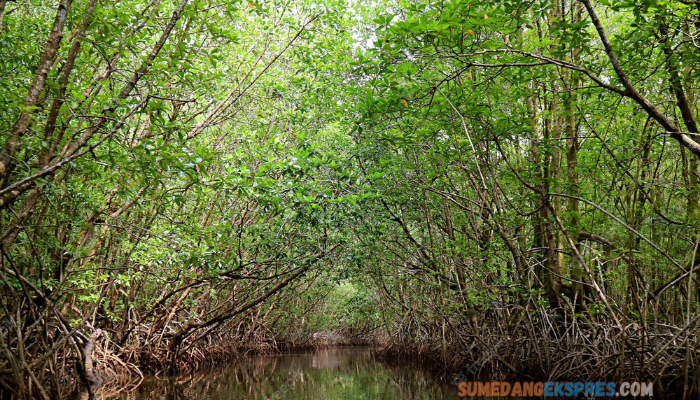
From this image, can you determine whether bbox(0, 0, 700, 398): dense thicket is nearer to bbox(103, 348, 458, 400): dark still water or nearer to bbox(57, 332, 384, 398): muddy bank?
bbox(57, 332, 384, 398): muddy bank

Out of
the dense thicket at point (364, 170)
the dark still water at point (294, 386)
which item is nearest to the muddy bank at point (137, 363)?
the dense thicket at point (364, 170)

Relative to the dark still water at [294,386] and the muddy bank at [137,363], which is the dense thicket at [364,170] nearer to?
the muddy bank at [137,363]

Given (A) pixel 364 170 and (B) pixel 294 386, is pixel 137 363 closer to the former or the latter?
(B) pixel 294 386

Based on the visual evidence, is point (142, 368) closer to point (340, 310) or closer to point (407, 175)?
point (407, 175)

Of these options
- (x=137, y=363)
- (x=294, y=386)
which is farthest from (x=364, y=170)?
(x=137, y=363)

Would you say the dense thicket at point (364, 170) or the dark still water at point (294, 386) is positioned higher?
the dense thicket at point (364, 170)

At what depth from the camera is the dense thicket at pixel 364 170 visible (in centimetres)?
345

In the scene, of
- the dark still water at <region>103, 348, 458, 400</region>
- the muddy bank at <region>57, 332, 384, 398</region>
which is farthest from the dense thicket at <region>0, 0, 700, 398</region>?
the dark still water at <region>103, 348, 458, 400</region>

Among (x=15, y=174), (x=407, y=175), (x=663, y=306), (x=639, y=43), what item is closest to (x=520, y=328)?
(x=663, y=306)

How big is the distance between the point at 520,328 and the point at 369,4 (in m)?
6.74

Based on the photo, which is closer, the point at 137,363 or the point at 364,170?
the point at 364,170

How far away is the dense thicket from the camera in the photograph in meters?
3.45

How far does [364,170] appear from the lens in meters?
7.94

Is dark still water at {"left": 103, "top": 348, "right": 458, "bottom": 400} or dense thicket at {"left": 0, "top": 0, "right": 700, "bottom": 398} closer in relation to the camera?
dense thicket at {"left": 0, "top": 0, "right": 700, "bottom": 398}
